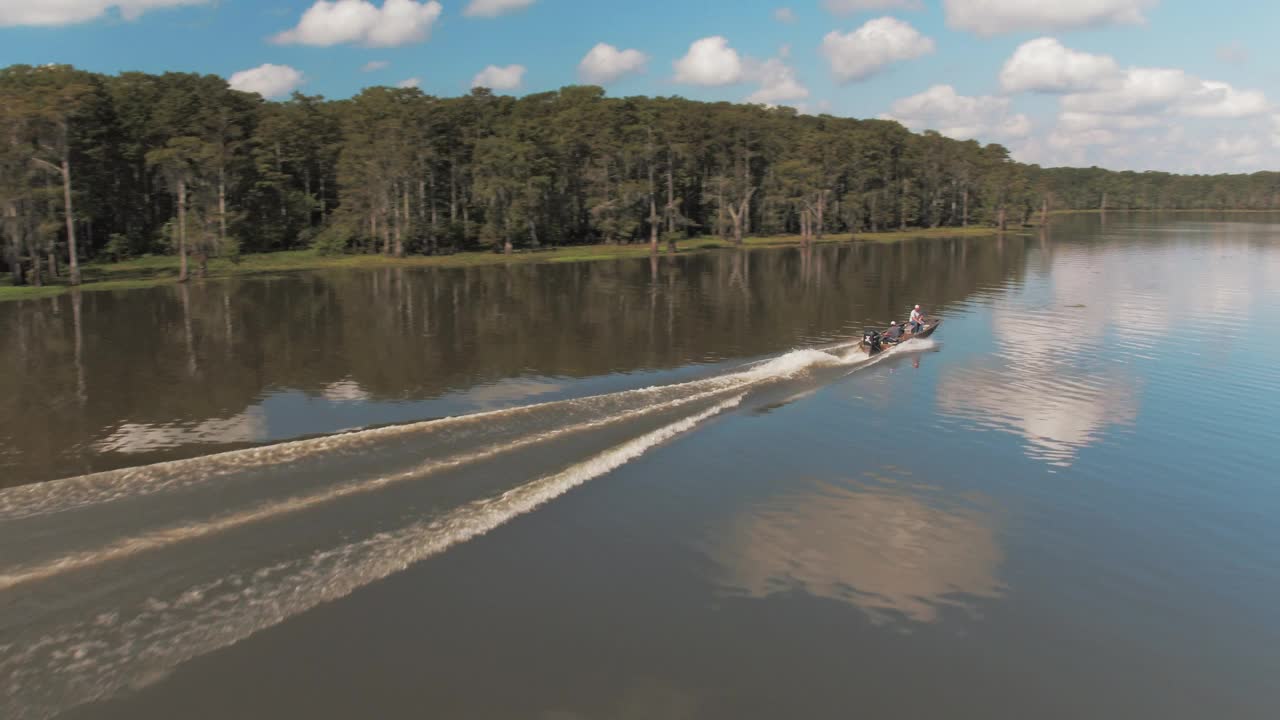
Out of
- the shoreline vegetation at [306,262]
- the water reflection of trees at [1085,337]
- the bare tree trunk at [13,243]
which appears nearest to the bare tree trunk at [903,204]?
the shoreline vegetation at [306,262]

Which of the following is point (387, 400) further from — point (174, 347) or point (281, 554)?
point (174, 347)

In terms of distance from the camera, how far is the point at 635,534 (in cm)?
1755

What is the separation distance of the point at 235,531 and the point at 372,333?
28.4m

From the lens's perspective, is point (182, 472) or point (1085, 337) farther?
point (1085, 337)

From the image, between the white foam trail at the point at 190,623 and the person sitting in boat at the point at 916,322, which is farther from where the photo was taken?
the person sitting in boat at the point at 916,322

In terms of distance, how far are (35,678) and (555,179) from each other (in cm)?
9819

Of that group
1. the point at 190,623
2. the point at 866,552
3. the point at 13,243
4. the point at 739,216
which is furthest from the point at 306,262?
the point at 866,552

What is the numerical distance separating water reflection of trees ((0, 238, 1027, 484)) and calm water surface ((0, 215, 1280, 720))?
14.8 inches

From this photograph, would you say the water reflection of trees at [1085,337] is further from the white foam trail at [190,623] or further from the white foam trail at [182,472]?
the white foam trail at [190,623]

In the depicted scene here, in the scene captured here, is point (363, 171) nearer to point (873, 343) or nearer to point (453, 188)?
point (453, 188)

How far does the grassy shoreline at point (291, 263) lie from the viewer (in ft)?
208

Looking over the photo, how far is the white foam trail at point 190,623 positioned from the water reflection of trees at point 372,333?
30.5 ft

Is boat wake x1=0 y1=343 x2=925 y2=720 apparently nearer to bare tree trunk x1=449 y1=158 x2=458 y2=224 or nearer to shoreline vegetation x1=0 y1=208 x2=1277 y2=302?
shoreline vegetation x1=0 y1=208 x2=1277 y2=302

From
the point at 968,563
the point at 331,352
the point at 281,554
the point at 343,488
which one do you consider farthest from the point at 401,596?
the point at 331,352
